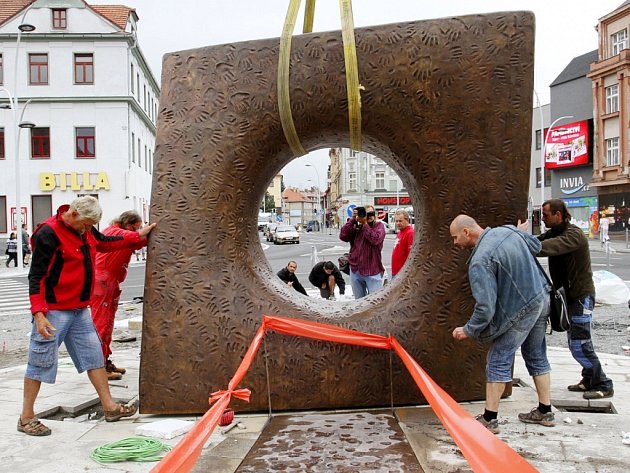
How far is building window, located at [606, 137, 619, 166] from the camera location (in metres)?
33.2

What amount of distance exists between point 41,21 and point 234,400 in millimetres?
28698

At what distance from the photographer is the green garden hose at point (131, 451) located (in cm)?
396

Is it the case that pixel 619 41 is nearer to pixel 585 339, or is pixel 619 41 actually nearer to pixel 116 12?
pixel 116 12

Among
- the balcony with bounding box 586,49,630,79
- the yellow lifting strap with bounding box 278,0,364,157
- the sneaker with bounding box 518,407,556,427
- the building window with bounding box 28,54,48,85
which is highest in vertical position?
the balcony with bounding box 586,49,630,79

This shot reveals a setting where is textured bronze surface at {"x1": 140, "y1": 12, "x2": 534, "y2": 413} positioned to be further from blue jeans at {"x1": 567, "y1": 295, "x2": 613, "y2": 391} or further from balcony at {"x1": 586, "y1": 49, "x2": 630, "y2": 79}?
balcony at {"x1": 586, "y1": 49, "x2": 630, "y2": 79}

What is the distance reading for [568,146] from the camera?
1476 inches

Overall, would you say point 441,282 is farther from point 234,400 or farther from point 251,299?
point 234,400

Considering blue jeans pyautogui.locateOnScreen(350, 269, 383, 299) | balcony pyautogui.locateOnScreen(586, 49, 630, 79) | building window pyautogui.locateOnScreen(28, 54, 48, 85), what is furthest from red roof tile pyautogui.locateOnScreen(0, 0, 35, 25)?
balcony pyautogui.locateOnScreen(586, 49, 630, 79)

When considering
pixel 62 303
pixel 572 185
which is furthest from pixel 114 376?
pixel 572 185

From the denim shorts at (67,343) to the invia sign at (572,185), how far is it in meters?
35.6

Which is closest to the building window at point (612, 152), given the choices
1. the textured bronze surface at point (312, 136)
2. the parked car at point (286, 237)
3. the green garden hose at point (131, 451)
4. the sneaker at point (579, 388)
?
the parked car at point (286, 237)

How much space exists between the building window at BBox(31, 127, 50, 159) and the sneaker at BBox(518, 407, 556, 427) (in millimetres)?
28665

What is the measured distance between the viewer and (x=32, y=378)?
4.58 metres

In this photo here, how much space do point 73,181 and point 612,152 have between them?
26.6m
